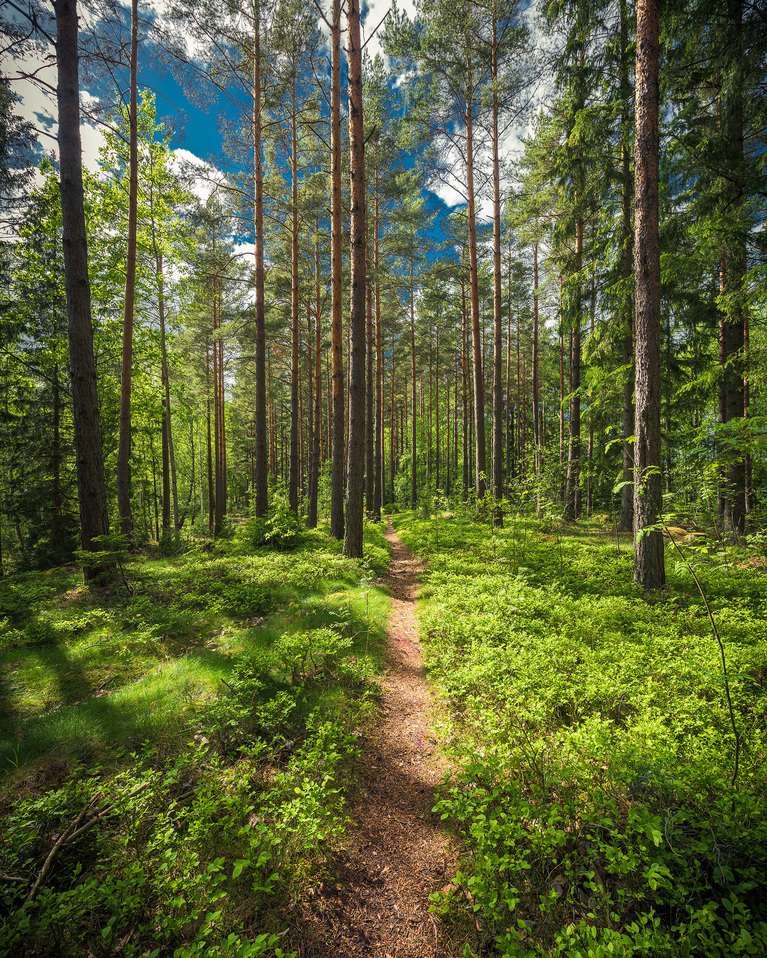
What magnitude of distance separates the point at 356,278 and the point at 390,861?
29.4 feet

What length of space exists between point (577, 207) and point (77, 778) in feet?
49.1

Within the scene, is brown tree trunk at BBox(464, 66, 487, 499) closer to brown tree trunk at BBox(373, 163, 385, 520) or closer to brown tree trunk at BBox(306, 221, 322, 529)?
brown tree trunk at BBox(373, 163, 385, 520)

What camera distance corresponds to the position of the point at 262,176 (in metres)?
11.1

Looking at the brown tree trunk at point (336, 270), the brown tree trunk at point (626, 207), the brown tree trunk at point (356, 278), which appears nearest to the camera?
the brown tree trunk at point (356, 278)

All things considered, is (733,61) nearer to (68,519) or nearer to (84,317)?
(84,317)

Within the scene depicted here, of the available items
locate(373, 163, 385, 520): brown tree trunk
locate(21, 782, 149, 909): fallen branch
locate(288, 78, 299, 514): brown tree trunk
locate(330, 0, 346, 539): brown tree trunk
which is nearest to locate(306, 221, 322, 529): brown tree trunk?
locate(288, 78, 299, 514): brown tree trunk

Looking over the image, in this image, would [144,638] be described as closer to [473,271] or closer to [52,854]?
[52,854]

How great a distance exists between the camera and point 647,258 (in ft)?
19.1

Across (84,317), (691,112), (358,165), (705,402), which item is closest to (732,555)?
(705,402)

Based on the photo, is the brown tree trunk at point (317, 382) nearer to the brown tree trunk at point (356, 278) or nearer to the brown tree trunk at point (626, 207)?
the brown tree trunk at point (356, 278)

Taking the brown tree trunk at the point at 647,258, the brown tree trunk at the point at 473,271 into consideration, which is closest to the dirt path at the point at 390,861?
the brown tree trunk at the point at 647,258

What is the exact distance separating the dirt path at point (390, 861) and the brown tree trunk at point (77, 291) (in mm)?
6284

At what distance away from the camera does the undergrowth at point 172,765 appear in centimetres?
188

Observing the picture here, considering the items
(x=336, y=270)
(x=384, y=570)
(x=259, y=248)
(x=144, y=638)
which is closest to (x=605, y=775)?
(x=144, y=638)
